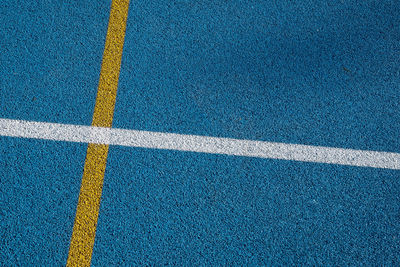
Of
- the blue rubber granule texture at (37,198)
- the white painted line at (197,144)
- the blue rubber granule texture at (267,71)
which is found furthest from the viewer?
the blue rubber granule texture at (267,71)

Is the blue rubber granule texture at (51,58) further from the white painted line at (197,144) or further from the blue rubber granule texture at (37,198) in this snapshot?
the blue rubber granule texture at (37,198)

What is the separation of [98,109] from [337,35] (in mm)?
2138

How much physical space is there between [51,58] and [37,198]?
1137mm

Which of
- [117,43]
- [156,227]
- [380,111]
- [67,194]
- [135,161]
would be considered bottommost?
[156,227]

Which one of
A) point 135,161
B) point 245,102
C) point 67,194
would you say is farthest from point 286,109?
point 67,194

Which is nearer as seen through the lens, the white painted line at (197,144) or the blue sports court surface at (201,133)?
the blue sports court surface at (201,133)

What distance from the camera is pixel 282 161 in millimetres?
2764

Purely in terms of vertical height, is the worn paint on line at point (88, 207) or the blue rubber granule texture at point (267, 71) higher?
the blue rubber granule texture at point (267, 71)

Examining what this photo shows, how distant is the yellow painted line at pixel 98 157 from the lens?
2.45 meters

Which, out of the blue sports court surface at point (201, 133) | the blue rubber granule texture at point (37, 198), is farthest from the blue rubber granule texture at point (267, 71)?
the blue rubber granule texture at point (37, 198)

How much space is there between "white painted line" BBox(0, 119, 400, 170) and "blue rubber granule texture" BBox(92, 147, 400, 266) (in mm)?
54

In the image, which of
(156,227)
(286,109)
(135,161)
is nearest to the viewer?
(156,227)

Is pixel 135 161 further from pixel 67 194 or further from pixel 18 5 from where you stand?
pixel 18 5

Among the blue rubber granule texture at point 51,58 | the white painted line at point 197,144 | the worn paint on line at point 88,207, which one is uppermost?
the blue rubber granule texture at point 51,58
